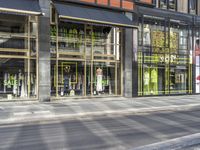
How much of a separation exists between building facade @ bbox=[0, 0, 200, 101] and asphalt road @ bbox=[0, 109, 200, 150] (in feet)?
22.2

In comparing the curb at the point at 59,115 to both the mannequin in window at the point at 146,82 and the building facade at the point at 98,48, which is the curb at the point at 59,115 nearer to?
the building facade at the point at 98,48

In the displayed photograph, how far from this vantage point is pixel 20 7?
58.9ft

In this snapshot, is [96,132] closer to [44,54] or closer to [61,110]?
[61,110]

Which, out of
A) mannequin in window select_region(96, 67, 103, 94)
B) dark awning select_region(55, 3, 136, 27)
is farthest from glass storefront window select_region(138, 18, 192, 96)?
dark awning select_region(55, 3, 136, 27)

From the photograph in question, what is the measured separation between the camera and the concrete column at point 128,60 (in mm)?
22938

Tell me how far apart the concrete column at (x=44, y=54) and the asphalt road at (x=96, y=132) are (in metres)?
6.01

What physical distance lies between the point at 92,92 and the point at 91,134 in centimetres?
1159

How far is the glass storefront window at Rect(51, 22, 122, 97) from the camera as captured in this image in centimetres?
2084

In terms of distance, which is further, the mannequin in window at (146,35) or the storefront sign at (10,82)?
the mannequin in window at (146,35)

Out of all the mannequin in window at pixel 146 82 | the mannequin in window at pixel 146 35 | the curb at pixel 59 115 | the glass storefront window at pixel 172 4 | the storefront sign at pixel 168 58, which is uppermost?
the glass storefront window at pixel 172 4

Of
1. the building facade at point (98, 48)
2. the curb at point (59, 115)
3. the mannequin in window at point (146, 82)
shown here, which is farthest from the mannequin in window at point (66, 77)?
the mannequin in window at point (146, 82)

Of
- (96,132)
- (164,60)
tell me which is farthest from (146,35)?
(96,132)

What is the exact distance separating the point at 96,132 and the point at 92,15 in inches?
425

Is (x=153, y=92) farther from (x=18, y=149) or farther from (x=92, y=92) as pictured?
(x=18, y=149)
